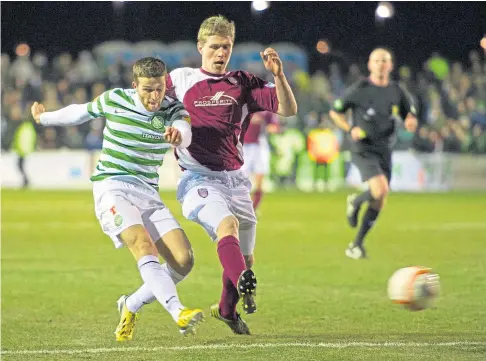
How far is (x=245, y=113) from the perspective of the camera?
7773mm

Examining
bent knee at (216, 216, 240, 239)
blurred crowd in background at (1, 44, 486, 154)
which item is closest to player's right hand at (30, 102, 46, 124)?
bent knee at (216, 216, 240, 239)

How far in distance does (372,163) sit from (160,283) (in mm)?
6333

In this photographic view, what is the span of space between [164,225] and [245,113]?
1.08 meters

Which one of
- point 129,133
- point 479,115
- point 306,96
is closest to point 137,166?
point 129,133

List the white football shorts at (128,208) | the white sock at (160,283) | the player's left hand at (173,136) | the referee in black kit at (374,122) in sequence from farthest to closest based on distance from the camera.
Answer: the referee in black kit at (374,122) < the white football shorts at (128,208) < the player's left hand at (173,136) < the white sock at (160,283)

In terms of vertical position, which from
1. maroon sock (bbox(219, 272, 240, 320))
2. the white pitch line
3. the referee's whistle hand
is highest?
the referee's whistle hand

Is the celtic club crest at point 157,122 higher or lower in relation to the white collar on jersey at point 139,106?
lower

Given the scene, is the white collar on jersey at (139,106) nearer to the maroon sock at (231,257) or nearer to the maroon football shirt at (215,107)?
the maroon football shirt at (215,107)

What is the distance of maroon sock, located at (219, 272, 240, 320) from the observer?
753 centimetres

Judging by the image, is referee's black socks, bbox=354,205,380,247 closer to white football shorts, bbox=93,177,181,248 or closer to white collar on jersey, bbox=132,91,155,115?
white football shorts, bbox=93,177,181,248

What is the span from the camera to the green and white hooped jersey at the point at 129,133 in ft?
23.9

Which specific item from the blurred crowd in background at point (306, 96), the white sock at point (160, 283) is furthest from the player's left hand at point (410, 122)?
the blurred crowd in background at point (306, 96)

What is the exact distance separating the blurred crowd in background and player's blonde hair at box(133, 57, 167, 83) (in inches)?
825

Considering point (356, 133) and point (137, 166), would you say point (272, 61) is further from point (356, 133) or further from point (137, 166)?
point (356, 133)
